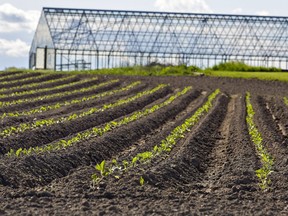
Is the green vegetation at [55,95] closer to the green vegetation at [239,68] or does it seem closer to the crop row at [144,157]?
the crop row at [144,157]

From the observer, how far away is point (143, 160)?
11.4 meters

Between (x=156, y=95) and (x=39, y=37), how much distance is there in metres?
24.2

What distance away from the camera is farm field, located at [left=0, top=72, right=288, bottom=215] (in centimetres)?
845

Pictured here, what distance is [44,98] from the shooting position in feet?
82.3

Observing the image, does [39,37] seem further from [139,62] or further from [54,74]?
[54,74]

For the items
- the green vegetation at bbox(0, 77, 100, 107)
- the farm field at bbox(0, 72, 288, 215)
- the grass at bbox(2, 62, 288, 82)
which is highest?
the grass at bbox(2, 62, 288, 82)

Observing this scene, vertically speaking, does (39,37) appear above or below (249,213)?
above

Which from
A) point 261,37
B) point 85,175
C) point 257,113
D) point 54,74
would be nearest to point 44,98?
point 257,113

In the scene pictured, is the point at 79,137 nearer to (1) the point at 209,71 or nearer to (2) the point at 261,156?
(2) the point at 261,156

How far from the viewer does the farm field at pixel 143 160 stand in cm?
845

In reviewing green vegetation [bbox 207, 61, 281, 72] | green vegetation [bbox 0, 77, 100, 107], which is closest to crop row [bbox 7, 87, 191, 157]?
green vegetation [bbox 0, 77, 100, 107]

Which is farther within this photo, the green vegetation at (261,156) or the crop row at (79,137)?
the crop row at (79,137)

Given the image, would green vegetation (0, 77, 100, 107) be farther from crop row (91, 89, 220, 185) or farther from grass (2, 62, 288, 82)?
crop row (91, 89, 220, 185)

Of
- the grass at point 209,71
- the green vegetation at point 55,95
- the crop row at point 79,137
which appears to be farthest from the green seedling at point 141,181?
the grass at point 209,71
